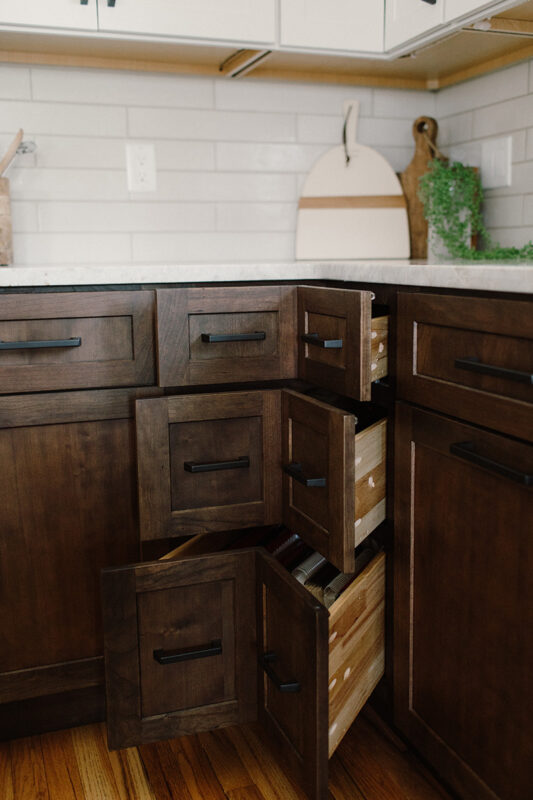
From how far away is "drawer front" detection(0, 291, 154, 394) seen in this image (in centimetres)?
138

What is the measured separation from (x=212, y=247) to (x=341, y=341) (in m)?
0.94

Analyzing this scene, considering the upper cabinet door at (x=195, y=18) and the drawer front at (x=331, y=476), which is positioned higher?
the upper cabinet door at (x=195, y=18)

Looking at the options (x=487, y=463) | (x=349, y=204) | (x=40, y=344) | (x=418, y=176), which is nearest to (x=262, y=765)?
(x=487, y=463)

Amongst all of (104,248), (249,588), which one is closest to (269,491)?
(249,588)

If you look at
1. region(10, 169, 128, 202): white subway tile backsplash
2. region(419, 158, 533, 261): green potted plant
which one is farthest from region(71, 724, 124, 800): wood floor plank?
region(419, 158, 533, 261): green potted plant

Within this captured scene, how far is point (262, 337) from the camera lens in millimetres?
1440

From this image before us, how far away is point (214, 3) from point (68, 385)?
0.97m

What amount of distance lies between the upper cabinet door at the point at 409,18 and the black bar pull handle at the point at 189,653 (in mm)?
1394

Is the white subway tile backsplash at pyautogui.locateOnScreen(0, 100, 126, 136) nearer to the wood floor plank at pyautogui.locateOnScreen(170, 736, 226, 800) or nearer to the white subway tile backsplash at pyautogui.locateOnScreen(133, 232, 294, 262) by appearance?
the white subway tile backsplash at pyautogui.locateOnScreen(133, 232, 294, 262)

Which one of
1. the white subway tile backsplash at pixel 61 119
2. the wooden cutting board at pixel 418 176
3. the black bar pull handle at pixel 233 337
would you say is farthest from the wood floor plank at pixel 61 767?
the wooden cutting board at pixel 418 176

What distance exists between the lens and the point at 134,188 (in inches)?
Answer: 78.5

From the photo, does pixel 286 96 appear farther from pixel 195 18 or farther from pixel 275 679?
pixel 275 679

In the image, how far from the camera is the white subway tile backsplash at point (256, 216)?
208 cm

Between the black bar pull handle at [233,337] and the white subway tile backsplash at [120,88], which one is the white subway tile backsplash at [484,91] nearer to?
the white subway tile backsplash at [120,88]
